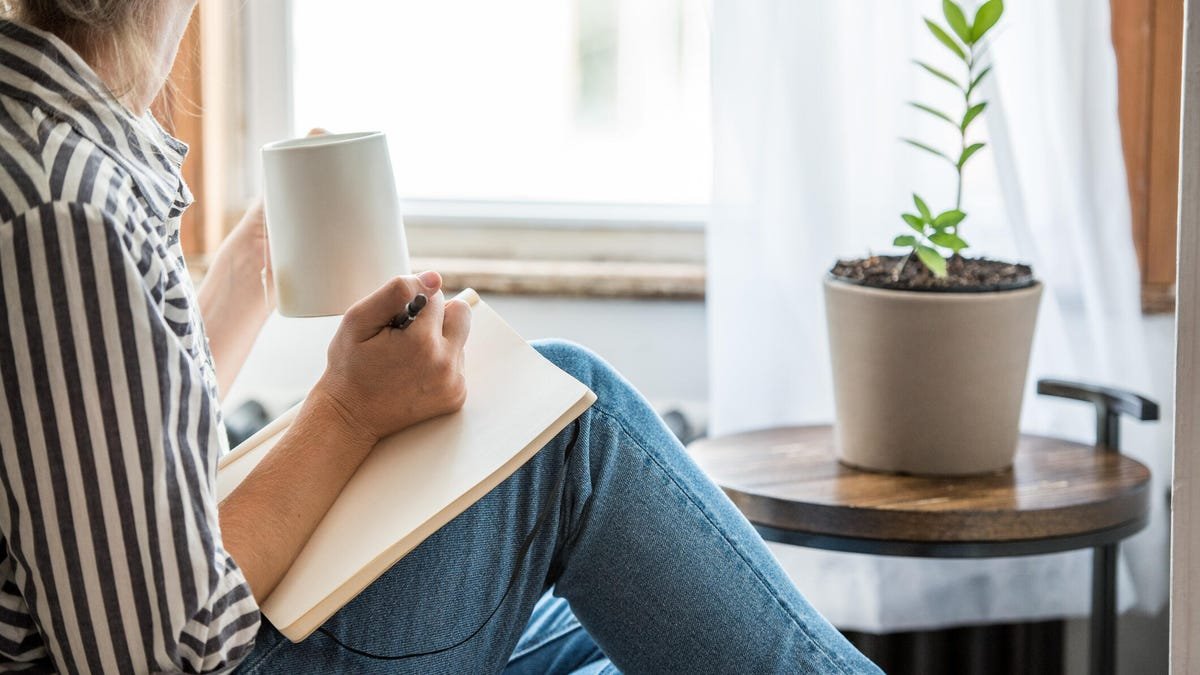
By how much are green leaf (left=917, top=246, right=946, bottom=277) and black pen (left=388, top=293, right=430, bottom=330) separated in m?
0.51

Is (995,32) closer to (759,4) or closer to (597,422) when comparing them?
(759,4)

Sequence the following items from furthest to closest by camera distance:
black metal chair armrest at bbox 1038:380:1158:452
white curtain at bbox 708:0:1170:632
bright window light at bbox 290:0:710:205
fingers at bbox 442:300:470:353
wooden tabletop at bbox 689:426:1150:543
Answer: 1. bright window light at bbox 290:0:710:205
2. white curtain at bbox 708:0:1170:632
3. black metal chair armrest at bbox 1038:380:1158:452
4. wooden tabletop at bbox 689:426:1150:543
5. fingers at bbox 442:300:470:353

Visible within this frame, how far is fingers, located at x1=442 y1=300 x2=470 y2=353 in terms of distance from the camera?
79 centimetres

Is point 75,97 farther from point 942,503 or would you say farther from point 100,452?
point 942,503

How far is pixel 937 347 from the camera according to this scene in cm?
106

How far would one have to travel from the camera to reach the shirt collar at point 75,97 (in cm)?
65

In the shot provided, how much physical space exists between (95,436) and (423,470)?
21cm

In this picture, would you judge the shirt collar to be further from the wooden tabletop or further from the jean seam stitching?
the wooden tabletop

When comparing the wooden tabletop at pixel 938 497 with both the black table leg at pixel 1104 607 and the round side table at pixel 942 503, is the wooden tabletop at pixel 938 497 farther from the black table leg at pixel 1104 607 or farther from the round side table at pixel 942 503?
the black table leg at pixel 1104 607

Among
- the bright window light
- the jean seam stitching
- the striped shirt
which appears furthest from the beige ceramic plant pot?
the bright window light

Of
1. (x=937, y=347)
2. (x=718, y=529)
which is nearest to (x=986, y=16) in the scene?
(x=937, y=347)

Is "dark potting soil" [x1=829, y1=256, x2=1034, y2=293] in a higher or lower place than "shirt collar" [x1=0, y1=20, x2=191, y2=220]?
lower

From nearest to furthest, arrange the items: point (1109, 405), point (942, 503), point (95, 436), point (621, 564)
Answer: point (95, 436) → point (621, 564) → point (942, 503) → point (1109, 405)

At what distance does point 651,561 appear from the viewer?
0.83 m
